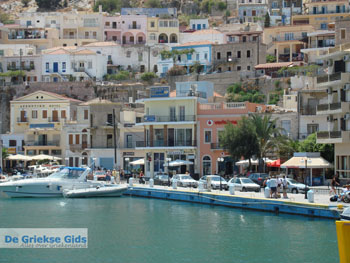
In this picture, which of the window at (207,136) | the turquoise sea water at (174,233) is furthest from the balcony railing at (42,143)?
the turquoise sea water at (174,233)

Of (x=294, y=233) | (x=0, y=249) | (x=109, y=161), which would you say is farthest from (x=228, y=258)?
(x=109, y=161)

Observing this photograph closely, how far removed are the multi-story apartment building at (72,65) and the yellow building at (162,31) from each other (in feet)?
40.0

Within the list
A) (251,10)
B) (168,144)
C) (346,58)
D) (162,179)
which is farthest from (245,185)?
(251,10)

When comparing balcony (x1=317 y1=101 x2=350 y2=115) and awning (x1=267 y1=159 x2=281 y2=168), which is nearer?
balcony (x1=317 y1=101 x2=350 y2=115)

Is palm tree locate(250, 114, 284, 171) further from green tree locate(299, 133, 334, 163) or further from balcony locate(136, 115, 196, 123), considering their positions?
balcony locate(136, 115, 196, 123)

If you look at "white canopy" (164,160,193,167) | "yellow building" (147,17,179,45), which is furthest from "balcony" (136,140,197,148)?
"yellow building" (147,17,179,45)

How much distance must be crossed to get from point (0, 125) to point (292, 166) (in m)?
48.4

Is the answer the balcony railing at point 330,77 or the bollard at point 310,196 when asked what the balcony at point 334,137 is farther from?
the bollard at point 310,196

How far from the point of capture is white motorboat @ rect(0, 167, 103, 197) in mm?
57375

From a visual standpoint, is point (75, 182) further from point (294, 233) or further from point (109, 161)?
point (294, 233)

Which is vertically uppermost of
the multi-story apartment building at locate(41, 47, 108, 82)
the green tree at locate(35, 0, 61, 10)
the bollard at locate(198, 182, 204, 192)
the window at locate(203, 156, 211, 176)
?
the green tree at locate(35, 0, 61, 10)

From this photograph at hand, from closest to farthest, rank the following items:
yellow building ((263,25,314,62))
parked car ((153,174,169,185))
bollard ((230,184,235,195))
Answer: bollard ((230,184,235,195)) < parked car ((153,174,169,185)) < yellow building ((263,25,314,62))

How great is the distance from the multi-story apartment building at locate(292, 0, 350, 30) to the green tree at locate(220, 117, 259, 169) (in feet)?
156

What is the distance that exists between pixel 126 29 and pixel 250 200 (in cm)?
7150
